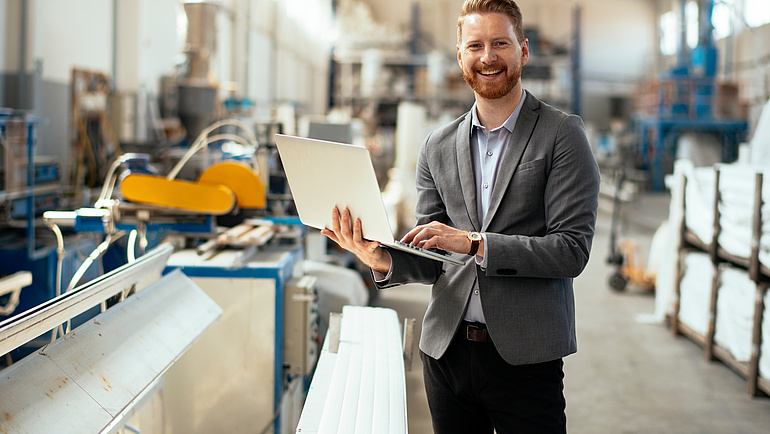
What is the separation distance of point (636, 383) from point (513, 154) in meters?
2.88

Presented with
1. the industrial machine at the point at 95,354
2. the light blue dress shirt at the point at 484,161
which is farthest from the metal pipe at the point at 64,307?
the light blue dress shirt at the point at 484,161

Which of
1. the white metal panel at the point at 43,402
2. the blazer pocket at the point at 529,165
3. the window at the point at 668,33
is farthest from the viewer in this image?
the window at the point at 668,33

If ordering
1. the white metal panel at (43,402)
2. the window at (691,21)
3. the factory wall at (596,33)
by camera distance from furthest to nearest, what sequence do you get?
the factory wall at (596,33) → the window at (691,21) → the white metal panel at (43,402)

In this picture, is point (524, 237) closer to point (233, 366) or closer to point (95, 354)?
point (95, 354)

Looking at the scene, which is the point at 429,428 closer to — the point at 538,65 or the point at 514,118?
the point at 514,118

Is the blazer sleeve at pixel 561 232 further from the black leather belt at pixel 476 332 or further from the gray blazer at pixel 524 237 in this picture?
the black leather belt at pixel 476 332

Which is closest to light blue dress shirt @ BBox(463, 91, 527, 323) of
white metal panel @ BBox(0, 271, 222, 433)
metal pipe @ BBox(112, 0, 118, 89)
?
white metal panel @ BBox(0, 271, 222, 433)

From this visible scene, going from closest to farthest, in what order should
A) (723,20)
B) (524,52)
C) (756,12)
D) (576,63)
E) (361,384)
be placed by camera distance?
(524,52) → (361,384) → (756,12) → (723,20) → (576,63)

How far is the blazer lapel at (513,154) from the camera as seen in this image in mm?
1388

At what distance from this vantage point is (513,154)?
140 centimetres

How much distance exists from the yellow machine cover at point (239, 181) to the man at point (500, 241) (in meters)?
1.28

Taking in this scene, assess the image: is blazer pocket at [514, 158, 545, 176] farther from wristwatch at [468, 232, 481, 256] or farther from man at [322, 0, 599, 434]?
wristwatch at [468, 232, 481, 256]

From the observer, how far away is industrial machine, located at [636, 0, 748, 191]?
12293mm

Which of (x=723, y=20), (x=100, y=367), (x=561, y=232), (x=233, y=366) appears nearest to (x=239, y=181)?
(x=233, y=366)
